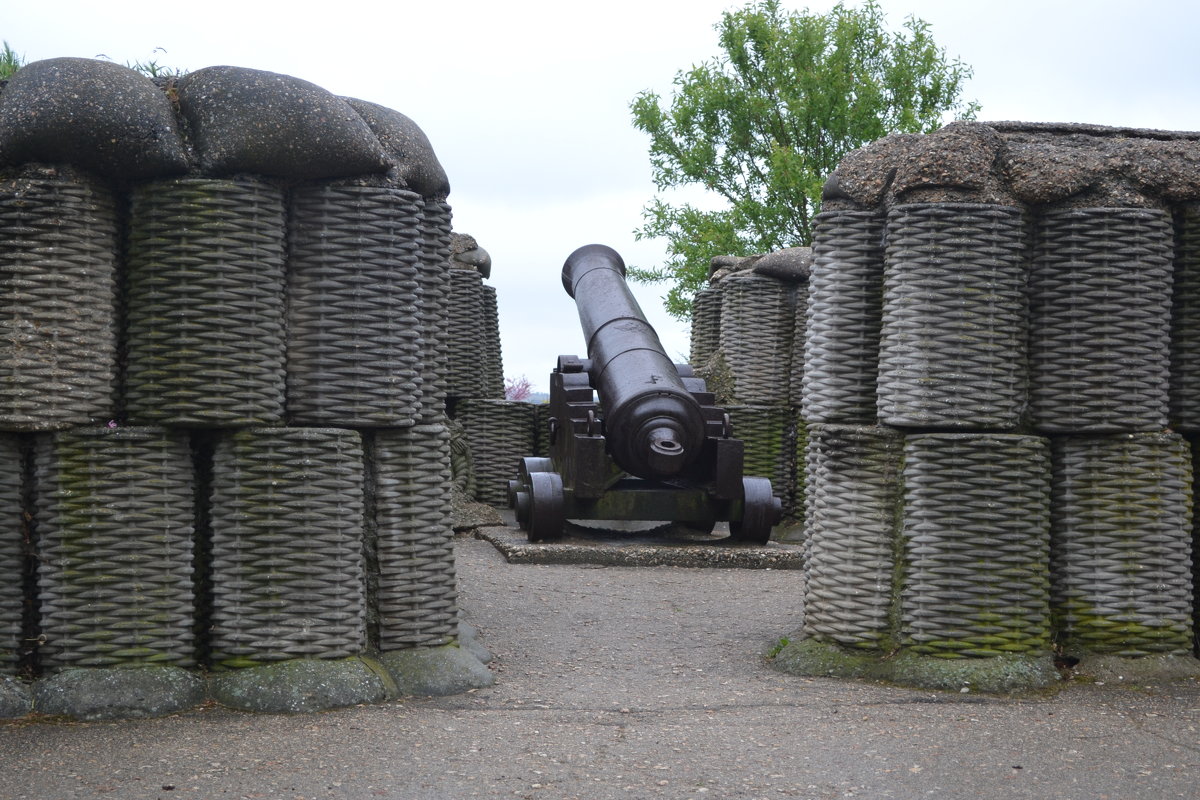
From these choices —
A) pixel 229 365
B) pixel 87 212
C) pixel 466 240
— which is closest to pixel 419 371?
pixel 229 365

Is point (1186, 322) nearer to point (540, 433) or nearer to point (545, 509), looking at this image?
point (545, 509)

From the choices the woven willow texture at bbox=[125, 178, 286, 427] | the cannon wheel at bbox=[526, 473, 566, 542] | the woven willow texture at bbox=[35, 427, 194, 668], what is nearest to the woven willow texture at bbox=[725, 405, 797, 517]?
the cannon wheel at bbox=[526, 473, 566, 542]

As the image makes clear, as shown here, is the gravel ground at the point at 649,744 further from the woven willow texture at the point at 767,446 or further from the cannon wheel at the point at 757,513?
the woven willow texture at the point at 767,446

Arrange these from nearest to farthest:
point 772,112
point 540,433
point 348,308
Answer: point 348,308 < point 540,433 < point 772,112

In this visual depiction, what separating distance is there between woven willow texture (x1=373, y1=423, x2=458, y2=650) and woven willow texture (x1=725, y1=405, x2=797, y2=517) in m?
8.87

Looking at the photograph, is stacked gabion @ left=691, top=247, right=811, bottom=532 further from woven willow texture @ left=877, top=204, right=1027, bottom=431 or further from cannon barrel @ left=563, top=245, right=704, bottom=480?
woven willow texture @ left=877, top=204, right=1027, bottom=431

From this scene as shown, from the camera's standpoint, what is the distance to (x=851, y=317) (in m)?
6.22

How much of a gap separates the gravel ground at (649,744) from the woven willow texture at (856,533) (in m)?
0.35

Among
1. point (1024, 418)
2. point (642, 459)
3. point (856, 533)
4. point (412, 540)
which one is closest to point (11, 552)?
point (412, 540)

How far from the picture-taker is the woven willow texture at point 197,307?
5.11 metres

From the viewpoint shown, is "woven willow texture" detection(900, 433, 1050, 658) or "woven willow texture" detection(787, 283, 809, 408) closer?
"woven willow texture" detection(900, 433, 1050, 658)

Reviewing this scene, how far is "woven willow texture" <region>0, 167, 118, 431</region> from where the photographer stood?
495 centimetres

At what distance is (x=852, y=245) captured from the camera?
622cm

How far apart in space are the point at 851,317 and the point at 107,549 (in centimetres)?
325
